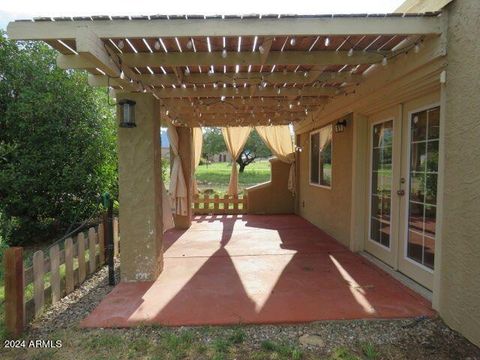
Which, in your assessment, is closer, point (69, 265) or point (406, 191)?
point (69, 265)

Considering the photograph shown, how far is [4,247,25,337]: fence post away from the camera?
279 cm

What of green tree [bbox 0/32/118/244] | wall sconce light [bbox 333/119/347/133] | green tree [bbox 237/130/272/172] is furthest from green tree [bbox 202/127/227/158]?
wall sconce light [bbox 333/119/347/133]

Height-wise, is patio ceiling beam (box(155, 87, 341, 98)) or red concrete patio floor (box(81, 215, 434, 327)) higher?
patio ceiling beam (box(155, 87, 341, 98))

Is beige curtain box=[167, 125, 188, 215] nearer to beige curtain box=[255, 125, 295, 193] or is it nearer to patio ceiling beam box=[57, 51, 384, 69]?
beige curtain box=[255, 125, 295, 193]

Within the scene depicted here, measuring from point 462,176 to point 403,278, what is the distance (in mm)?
1727

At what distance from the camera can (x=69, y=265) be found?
365 cm

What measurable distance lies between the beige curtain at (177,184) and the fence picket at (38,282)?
13.0 ft

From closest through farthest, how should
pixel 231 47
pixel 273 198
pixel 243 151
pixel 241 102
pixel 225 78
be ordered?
pixel 231 47
pixel 225 78
pixel 241 102
pixel 273 198
pixel 243 151

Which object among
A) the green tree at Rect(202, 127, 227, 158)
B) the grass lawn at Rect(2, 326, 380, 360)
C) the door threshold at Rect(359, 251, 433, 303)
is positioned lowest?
the grass lawn at Rect(2, 326, 380, 360)

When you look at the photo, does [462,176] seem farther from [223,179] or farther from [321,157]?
[223,179]

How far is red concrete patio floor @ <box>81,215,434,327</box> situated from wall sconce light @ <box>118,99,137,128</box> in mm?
1910

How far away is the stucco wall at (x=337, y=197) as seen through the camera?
18.0 ft

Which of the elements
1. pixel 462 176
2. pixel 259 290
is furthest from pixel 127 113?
pixel 462 176

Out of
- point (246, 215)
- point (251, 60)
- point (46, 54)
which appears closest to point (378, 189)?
point (251, 60)
